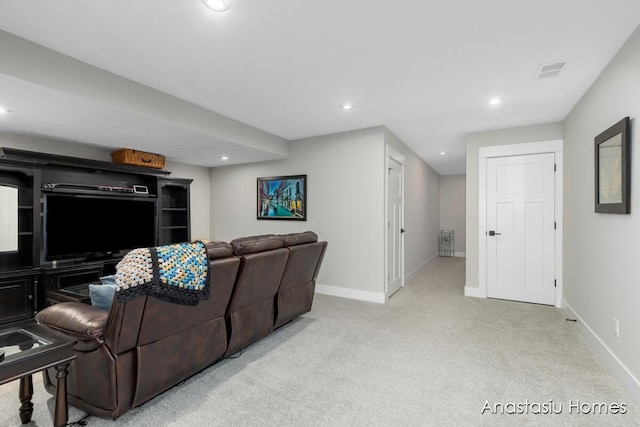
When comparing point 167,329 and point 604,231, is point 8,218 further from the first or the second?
point 604,231

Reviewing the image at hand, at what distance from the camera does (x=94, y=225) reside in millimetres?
4168

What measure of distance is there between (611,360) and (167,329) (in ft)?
10.6

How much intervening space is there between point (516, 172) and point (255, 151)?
12.1 ft

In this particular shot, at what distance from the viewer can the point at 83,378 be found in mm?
1771

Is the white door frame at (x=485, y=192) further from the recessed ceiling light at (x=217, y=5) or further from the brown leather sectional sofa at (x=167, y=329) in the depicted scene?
the recessed ceiling light at (x=217, y=5)

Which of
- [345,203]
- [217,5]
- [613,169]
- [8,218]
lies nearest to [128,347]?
[217,5]

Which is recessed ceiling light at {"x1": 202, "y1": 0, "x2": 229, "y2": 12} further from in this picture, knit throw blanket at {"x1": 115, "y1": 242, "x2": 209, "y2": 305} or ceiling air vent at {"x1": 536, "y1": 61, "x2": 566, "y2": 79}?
ceiling air vent at {"x1": 536, "y1": 61, "x2": 566, "y2": 79}

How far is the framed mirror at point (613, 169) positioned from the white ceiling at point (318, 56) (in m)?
0.60

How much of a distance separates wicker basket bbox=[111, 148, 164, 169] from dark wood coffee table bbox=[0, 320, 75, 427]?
127 inches

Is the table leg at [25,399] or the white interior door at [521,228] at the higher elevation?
the white interior door at [521,228]

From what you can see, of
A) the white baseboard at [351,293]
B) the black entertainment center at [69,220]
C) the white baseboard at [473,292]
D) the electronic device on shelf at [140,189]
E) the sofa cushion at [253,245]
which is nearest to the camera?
the sofa cushion at [253,245]

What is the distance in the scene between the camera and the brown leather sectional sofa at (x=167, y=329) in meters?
1.68

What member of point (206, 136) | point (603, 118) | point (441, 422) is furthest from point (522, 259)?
point (206, 136)

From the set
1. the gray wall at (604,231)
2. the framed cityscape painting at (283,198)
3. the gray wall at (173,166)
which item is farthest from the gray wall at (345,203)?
the gray wall at (604,231)
